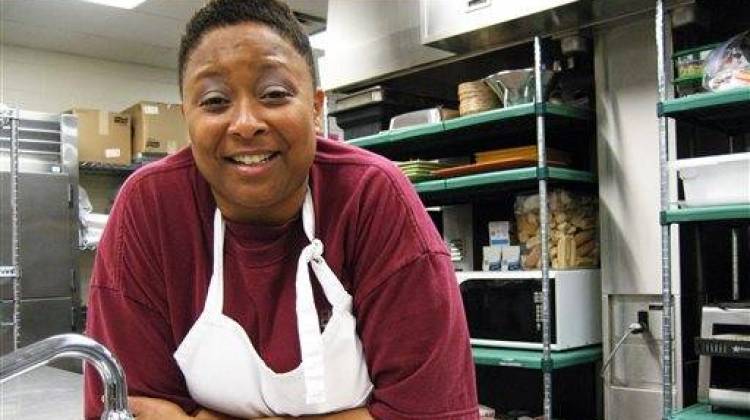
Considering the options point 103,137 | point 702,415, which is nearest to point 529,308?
point 702,415

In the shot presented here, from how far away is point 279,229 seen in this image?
107 centimetres

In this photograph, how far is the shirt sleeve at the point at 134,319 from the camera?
1.09 metres

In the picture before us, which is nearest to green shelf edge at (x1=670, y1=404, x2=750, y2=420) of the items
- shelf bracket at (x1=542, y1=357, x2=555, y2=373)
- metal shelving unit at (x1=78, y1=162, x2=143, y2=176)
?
shelf bracket at (x1=542, y1=357, x2=555, y2=373)

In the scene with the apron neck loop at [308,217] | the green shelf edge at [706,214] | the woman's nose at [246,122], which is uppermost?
the woman's nose at [246,122]

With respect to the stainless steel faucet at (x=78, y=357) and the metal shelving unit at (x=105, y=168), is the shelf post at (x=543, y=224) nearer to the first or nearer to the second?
the stainless steel faucet at (x=78, y=357)

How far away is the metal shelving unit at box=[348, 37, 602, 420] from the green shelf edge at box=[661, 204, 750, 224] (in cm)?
48

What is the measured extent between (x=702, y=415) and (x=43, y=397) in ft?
7.49

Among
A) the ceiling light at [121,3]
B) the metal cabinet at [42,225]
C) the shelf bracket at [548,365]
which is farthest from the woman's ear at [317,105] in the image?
the metal cabinet at [42,225]

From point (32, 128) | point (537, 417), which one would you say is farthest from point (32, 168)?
point (537, 417)

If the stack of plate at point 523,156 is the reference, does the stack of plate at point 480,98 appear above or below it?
above

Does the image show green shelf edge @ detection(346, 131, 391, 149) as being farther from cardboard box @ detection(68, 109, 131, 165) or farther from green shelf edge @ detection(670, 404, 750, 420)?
cardboard box @ detection(68, 109, 131, 165)

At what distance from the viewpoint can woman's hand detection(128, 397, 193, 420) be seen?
1068 millimetres

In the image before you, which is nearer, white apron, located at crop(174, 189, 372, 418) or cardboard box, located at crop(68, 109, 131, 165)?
white apron, located at crop(174, 189, 372, 418)

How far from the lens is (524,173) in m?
2.60
